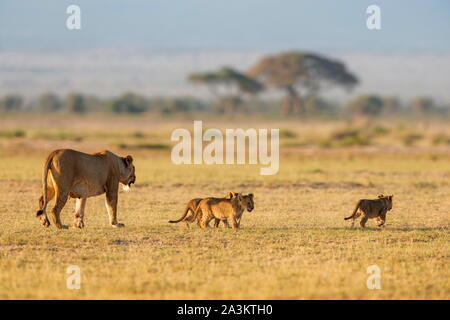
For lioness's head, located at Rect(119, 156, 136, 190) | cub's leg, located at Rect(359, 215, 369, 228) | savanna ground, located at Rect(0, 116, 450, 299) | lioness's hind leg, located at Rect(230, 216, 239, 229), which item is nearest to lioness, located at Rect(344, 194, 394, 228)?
cub's leg, located at Rect(359, 215, 369, 228)

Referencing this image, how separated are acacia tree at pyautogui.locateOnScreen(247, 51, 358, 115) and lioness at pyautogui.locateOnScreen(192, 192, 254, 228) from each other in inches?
3510

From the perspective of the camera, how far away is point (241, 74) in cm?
10275

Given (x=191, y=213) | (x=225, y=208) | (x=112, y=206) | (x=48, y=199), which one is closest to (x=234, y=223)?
(x=225, y=208)

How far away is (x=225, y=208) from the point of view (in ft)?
48.4

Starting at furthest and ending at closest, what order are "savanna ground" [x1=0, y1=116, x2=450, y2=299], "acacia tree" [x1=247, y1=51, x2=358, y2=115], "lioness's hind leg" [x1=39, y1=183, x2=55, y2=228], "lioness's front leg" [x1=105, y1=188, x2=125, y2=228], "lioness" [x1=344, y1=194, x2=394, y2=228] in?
"acacia tree" [x1=247, y1=51, x2=358, y2=115], "lioness" [x1=344, y1=194, x2=394, y2=228], "lioness's front leg" [x1=105, y1=188, x2=125, y2=228], "lioness's hind leg" [x1=39, y1=183, x2=55, y2=228], "savanna ground" [x1=0, y1=116, x2=450, y2=299]

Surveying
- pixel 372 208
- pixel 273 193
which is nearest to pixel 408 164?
pixel 273 193

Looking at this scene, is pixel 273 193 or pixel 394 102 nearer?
pixel 273 193

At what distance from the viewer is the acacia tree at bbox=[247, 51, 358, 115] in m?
104

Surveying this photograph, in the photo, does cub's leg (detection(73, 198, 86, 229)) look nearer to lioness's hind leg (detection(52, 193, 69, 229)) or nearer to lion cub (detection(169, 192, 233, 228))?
lioness's hind leg (detection(52, 193, 69, 229))

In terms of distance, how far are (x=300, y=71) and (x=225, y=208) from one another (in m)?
91.0
